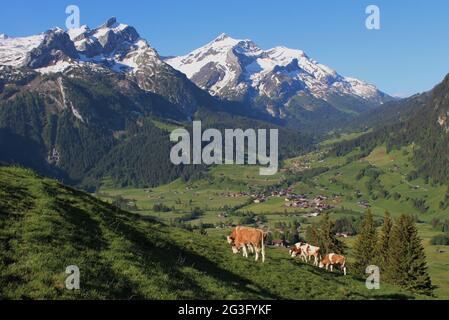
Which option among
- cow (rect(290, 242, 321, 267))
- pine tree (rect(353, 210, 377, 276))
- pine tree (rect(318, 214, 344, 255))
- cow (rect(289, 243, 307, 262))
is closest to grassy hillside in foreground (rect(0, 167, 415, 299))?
cow (rect(290, 242, 321, 267))

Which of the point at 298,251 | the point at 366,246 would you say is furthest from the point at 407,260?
the point at 298,251

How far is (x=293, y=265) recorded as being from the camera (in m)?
41.2

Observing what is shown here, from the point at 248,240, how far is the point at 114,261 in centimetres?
1559

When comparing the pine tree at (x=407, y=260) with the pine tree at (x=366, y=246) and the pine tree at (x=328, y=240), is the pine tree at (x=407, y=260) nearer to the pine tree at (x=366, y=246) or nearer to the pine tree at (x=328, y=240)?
the pine tree at (x=366, y=246)

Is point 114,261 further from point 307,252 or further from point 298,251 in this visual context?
point 298,251

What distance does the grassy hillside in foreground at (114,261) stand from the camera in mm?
23641

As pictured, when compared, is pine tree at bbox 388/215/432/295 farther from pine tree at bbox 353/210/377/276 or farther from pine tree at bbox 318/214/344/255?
pine tree at bbox 318/214/344/255

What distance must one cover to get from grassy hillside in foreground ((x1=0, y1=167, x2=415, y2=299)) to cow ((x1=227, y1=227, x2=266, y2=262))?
992mm

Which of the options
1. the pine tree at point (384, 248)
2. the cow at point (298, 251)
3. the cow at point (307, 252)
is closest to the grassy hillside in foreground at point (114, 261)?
the cow at point (307, 252)

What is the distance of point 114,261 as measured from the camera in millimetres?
27703
